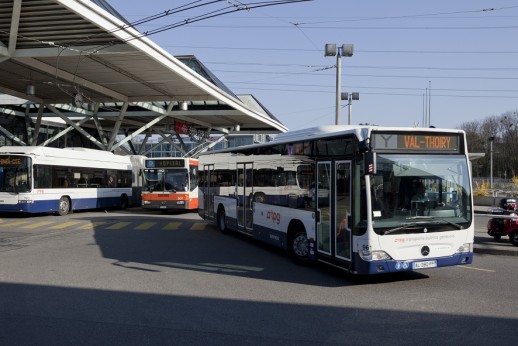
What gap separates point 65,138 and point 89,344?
54.7m

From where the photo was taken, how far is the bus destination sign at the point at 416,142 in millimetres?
8227

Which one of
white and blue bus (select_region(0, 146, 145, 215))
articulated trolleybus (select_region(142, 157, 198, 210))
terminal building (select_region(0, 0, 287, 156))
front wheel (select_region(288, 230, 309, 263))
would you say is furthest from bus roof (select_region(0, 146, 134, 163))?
front wheel (select_region(288, 230, 309, 263))

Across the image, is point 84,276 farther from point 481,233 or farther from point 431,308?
point 481,233

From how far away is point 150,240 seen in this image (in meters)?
14.4

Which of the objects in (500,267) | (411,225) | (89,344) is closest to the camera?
(89,344)

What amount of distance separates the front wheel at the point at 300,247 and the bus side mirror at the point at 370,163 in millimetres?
2805

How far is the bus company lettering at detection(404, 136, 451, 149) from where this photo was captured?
838 centimetres

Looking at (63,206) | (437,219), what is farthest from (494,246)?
(63,206)

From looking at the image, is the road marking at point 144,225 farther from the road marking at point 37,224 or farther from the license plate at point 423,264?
the license plate at point 423,264

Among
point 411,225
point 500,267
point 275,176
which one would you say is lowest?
point 500,267

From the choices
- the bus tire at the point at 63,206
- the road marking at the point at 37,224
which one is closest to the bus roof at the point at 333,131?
the road marking at the point at 37,224

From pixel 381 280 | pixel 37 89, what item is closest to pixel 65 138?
pixel 37 89

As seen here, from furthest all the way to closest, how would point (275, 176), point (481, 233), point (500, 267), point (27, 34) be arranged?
1. point (27, 34)
2. point (481, 233)
3. point (275, 176)
4. point (500, 267)

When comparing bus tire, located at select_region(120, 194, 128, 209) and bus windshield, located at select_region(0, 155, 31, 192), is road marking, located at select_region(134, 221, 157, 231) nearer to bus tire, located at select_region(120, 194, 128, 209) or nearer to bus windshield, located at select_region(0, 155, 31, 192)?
bus windshield, located at select_region(0, 155, 31, 192)
